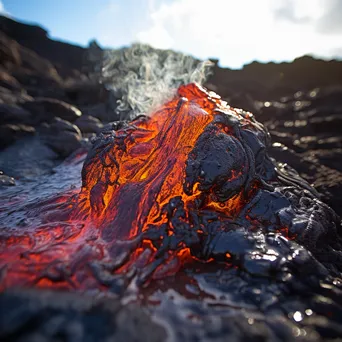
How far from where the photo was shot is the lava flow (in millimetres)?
1878

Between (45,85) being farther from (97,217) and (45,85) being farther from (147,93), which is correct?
(97,217)

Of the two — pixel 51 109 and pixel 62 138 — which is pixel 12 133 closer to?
pixel 62 138

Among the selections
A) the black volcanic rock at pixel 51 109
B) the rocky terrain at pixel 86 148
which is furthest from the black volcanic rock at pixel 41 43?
the black volcanic rock at pixel 51 109

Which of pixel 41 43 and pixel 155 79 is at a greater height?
pixel 41 43

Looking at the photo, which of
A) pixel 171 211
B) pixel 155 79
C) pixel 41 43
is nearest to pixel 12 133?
pixel 155 79

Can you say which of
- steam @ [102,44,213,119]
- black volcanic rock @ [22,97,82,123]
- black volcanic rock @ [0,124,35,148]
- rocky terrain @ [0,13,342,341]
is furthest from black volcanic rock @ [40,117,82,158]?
black volcanic rock @ [22,97,82,123]

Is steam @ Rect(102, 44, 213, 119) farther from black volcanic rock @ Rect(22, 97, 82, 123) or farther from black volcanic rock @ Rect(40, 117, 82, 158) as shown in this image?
black volcanic rock @ Rect(22, 97, 82, 123)

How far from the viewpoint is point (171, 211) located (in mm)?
2297

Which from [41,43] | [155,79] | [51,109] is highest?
[41,43]

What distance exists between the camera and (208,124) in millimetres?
2793

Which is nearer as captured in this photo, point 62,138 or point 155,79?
point 155,79

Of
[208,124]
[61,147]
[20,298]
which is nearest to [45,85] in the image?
[61,147]

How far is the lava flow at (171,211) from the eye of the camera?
1.88 metres

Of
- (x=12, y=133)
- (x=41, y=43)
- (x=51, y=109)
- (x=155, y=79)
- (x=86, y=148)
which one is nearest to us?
(x=155, y=79)
